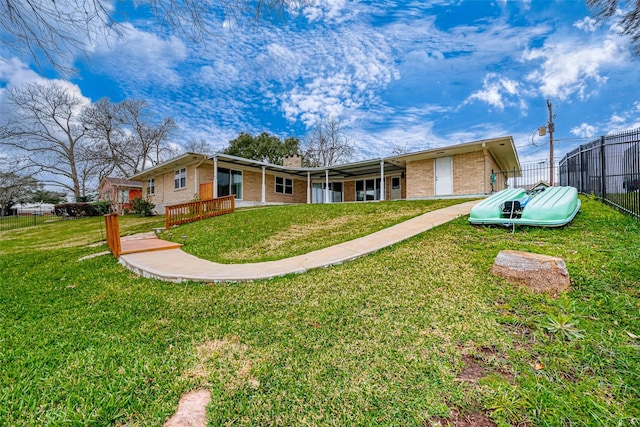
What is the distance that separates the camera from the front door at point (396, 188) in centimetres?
1874

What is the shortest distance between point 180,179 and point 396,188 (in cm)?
1476

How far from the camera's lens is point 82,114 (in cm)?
2516

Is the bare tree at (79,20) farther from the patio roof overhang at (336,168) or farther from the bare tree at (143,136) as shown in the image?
the bare tree at (143,136)

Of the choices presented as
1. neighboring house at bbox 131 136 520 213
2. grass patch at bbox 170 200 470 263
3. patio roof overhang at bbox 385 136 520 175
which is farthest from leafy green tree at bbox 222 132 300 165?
grass patch at bbox 170 200 470 263

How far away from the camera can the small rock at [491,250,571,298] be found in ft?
10.1

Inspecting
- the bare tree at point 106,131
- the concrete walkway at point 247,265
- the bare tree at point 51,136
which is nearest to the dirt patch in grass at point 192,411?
the concrete walkway at point 247,265

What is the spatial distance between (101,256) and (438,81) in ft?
46.1

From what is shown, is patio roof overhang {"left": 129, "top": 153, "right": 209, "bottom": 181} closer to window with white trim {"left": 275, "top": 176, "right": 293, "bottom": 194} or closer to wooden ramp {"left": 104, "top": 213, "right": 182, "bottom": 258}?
window with white trim {"left": 275, "top": 176, "right": 293, "bottom": 194}

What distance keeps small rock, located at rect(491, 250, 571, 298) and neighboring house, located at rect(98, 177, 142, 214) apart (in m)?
26.6

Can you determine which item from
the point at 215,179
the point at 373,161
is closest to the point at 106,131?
the point at 215,179

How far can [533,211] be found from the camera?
5477 millimetres

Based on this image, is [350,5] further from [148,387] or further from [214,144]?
[214,144]

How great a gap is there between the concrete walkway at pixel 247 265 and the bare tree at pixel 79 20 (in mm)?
3202

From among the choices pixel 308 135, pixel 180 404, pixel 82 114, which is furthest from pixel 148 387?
pixel 82 114
